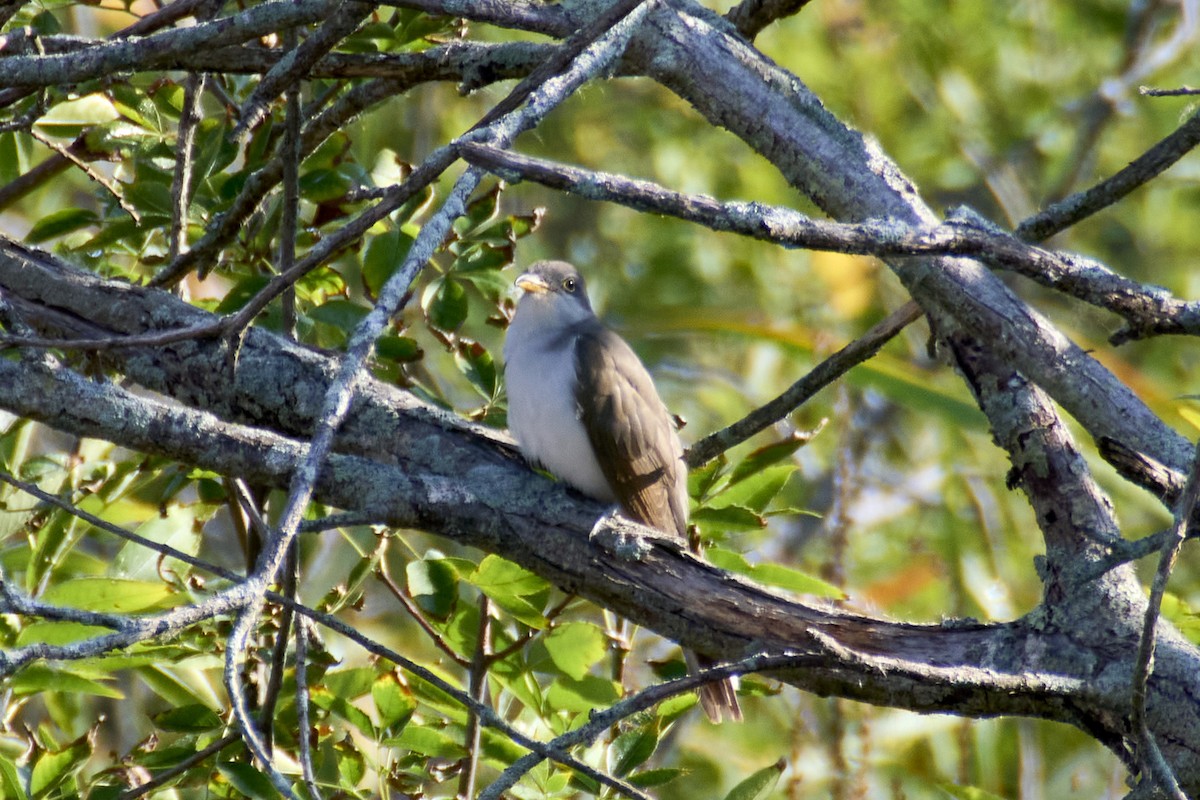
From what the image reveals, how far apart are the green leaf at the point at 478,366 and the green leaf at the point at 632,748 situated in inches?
45.5

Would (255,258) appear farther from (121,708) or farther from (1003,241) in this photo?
(121,708)

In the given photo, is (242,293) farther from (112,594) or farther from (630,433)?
(630,433)

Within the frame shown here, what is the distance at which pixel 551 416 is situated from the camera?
4023 mm

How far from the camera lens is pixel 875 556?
7609mm

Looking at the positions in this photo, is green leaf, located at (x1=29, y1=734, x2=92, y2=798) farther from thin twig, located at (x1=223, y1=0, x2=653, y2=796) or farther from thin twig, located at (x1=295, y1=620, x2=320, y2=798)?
thin twig, located at (x1=223, y1=0, x2=653, y2=796)

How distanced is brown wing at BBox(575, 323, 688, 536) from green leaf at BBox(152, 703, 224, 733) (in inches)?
50.9

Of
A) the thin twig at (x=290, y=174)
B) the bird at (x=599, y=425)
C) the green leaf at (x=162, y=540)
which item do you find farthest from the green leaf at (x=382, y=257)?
the green leaf at (x=162, y=540)

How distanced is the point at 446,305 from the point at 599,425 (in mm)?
712

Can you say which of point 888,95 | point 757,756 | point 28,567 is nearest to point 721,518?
point 28,567

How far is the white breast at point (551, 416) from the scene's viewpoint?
393 centimetres

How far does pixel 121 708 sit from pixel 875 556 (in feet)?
13.9

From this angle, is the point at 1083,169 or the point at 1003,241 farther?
the point at 1083,169

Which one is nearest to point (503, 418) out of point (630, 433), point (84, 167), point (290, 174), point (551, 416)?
point (551, 416)

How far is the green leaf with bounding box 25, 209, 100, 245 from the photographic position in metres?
3.82
